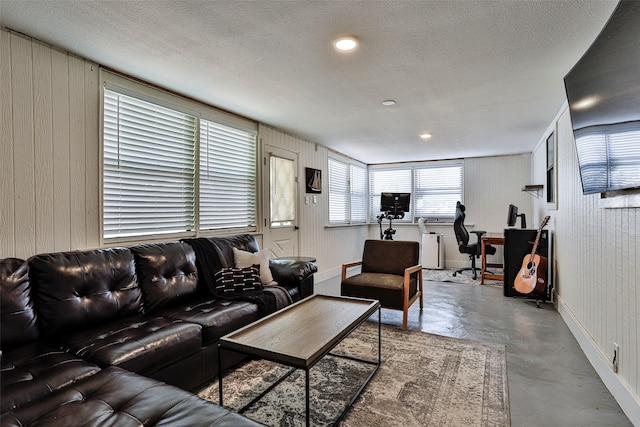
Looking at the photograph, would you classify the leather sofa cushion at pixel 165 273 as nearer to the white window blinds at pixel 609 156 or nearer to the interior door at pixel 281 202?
the interior door at pixel 281 202

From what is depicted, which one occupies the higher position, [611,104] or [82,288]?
[611,104]

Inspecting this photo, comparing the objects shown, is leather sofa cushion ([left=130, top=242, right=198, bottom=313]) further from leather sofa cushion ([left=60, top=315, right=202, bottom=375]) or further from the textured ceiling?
the textured ceiling

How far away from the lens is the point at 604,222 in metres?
2.21

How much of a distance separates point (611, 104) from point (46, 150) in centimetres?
341

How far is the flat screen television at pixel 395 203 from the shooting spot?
22.0 feet

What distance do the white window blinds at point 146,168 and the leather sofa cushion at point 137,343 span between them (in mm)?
985

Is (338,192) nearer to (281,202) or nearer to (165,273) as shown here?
(281,202)

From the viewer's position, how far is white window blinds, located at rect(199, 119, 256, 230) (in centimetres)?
346

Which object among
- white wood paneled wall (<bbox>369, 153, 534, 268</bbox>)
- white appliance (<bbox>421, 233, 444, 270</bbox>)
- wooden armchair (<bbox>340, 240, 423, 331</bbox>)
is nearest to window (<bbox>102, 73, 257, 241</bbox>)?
wooden armchair (<bbox>340, 240, 423, 331</bbox>)

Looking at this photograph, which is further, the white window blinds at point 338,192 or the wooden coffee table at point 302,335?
the white window blinds at point 338,192

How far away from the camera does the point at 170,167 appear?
3102mm

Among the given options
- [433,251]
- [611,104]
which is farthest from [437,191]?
[611,104]

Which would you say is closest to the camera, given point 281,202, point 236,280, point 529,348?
point 529,348

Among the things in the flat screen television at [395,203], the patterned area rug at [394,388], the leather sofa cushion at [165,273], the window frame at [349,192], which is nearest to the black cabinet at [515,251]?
the patterned area rug at [394,388]
